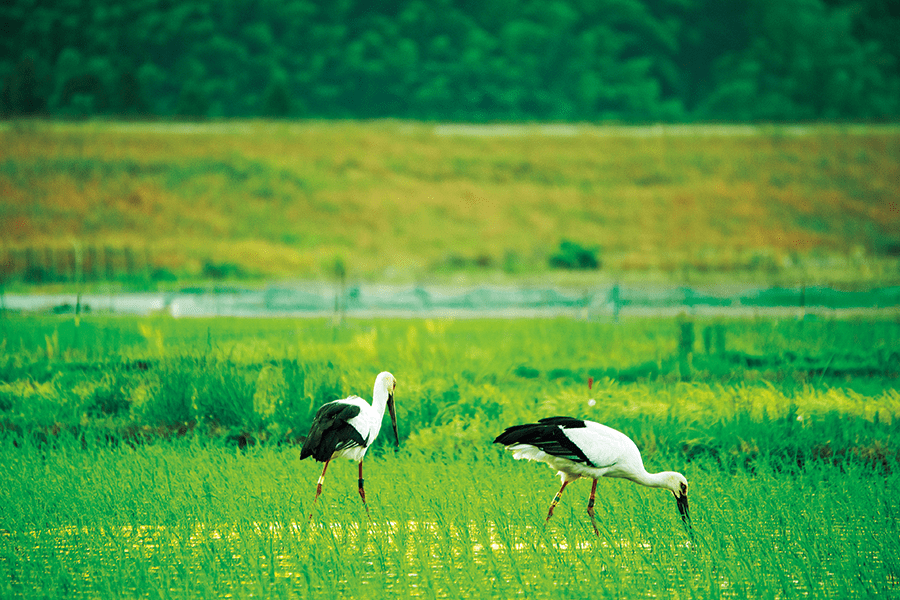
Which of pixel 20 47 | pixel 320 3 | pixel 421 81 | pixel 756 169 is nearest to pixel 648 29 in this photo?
pixel 421 81

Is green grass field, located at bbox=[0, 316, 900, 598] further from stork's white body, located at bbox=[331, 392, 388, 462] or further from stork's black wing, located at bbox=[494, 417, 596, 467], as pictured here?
stork's black wing, located at bbox=[494, 417, 596, 467]

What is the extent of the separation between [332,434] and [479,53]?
9185 cm

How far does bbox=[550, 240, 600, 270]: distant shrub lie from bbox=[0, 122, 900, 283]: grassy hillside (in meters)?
0.58

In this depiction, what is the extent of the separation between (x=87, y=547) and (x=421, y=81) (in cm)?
9074

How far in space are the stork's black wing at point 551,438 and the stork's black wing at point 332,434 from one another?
1165 millimetres

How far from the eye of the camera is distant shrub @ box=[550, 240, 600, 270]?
39406 millimetres

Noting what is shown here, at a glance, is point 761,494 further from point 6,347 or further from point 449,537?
point 6,347

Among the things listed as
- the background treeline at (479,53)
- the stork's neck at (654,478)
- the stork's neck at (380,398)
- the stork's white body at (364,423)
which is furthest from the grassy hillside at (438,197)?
the stork's neck at (654,478)

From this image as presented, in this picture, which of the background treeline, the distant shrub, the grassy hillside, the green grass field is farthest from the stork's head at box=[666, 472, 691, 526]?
the background treeline

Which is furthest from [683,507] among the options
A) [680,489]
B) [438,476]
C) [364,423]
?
[364,423]

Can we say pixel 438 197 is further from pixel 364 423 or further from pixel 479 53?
pixel 364 423

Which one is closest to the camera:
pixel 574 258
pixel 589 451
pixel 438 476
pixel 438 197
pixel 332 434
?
pixel 589 451

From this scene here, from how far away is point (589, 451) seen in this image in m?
5.95

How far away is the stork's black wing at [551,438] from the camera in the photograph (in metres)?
5.98
